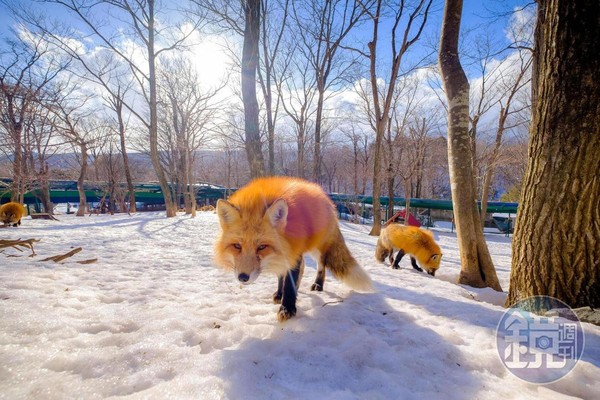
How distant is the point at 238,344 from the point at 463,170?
477 cm

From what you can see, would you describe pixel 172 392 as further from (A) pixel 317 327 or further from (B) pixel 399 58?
(B) pixel 399 58

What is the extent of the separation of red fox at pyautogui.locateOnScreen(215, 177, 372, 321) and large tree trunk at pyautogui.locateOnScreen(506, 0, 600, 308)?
2.28 metres

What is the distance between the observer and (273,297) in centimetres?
282

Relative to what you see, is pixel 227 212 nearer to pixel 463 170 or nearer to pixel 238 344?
pixel 238 344

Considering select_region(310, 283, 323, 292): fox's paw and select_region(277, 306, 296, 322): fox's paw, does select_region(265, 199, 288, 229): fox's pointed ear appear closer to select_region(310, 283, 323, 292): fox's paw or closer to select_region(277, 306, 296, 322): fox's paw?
select_region(277, 306, 296, 322): fox's paw

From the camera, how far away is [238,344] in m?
1.88

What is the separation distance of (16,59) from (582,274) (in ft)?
81.6

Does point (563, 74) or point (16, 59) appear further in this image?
point (16, 59)

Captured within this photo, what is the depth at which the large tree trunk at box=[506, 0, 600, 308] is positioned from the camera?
7.29 ft

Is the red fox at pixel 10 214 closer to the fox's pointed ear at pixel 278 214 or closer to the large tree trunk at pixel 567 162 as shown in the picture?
the fox's pointed ear at pixel 278 214

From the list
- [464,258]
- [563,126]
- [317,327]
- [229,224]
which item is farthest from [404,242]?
[229,224]

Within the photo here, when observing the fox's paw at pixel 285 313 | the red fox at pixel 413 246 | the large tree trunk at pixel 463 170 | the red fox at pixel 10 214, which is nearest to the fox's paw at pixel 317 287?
the fox's paw at pixel 285 313

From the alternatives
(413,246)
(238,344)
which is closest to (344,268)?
(238,344)

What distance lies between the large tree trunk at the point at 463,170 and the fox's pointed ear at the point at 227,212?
4.32m
